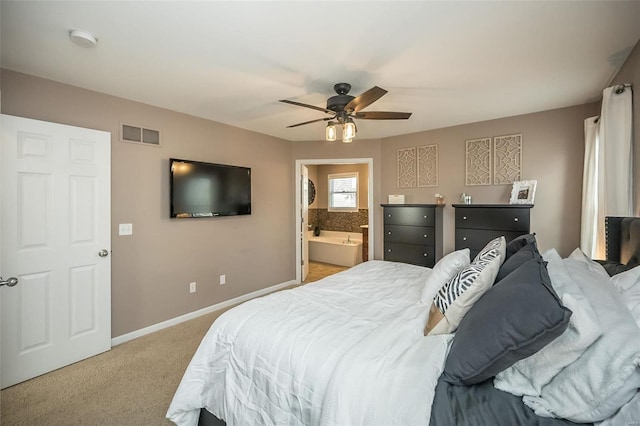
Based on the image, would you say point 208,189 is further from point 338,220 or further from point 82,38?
point 338,220

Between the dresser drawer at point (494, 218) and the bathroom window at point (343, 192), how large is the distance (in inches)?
133

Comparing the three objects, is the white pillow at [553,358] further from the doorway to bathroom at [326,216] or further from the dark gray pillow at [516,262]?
the doorway to bathroom at [326,216]

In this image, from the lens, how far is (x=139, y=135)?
3049mm

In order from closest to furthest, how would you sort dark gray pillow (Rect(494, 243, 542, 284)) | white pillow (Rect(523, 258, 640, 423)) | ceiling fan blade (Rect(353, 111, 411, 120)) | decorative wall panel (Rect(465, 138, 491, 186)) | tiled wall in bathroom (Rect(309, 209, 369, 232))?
1. white pillow (Rect(523, 258, 640, 423))
2. dark gray pillow (Rect(494, 243, 542, 284))
3. ceiling fan blade (Rect(353, 111, 411, 120))
4. decorative wall panel (Rect(465, 138, 491, 186))
5. tiled wall in bathroom (Rect(309, 209, 369, 232))

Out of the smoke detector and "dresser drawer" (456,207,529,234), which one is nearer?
the smoke detector

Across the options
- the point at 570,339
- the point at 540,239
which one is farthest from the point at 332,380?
the point at 540,239

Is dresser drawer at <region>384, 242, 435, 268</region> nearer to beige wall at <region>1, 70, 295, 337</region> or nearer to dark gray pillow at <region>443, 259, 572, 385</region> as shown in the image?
beige wall at <region>1, 70, 295, 337</region>

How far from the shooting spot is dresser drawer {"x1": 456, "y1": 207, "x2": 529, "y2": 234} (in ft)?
10.4

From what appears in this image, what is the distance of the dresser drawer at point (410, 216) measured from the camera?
3902 mm

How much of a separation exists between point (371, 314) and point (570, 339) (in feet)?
3.03

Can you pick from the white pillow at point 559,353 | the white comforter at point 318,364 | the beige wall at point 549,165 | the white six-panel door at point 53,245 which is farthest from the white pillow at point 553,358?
the white six-panel door at point 53,245

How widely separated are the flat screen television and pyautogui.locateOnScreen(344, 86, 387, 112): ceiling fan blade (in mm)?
2045

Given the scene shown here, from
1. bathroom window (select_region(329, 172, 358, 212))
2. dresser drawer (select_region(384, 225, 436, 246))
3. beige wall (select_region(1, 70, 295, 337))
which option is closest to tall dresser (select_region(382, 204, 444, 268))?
dresser drawer (select_region(384, 225, 436, 246))

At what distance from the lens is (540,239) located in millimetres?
3449
